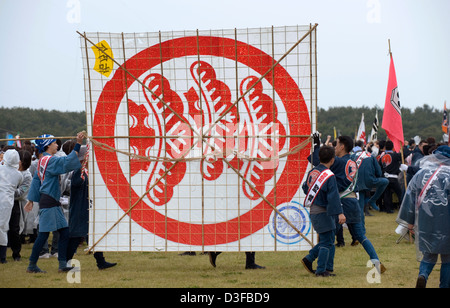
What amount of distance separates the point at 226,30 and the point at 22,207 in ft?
18.9

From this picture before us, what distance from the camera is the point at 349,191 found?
897 centimetres

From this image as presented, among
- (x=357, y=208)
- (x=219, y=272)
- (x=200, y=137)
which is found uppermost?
(x=200, y=137)

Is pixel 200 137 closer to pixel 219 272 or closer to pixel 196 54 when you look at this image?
pixel 196 54

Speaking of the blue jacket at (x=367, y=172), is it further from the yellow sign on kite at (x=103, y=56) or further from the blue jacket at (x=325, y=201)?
the yellow sign on kite at (x=103, y=56)

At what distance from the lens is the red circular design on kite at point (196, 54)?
7.88m

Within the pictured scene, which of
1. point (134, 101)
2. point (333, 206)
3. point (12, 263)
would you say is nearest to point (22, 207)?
point (12, 263)

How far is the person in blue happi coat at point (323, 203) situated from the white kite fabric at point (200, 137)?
24 cm

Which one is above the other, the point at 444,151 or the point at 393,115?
the point at 393,115

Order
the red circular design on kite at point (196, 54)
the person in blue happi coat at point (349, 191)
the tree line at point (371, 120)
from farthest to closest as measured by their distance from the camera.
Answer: the tree line at point (371, 120) < the person in blue happi coat at point (349, 191) < the red circular design on kite at point (196, 54)

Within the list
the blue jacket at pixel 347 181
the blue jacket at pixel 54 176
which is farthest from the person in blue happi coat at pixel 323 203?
the blue jacket at pixel 54 176

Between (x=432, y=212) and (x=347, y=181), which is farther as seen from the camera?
(x=347, y=181)

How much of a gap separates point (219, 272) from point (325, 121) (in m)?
63.4

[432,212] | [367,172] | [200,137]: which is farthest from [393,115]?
[200,137]

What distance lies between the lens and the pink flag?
1005 cm
